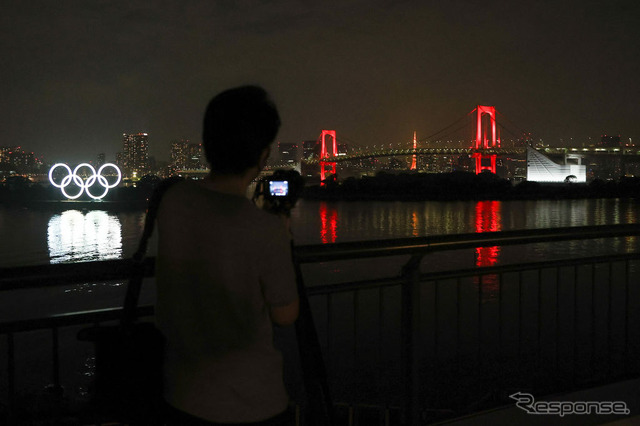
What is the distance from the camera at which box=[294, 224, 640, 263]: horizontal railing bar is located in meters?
2.27

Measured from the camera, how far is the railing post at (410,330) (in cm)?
257

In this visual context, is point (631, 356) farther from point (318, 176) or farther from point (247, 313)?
point (318, 176)

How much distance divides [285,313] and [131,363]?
18.0 inches

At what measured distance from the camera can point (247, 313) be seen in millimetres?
1452

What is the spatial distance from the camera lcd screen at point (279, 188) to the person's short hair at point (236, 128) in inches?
8.9

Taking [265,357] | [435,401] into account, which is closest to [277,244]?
[265,357]

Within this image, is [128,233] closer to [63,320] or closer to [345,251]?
[63,320]

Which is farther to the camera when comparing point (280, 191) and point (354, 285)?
point (354, 285)

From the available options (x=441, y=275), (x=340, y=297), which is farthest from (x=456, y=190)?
(x=441, y=275)

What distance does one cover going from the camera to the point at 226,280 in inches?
55.8

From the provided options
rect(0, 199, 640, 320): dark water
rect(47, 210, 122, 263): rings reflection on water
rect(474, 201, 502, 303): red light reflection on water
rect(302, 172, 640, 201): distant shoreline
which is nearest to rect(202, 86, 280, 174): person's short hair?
rect(474, 201, 502, 303): red light reflection on water

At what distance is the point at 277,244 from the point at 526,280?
9.43 meters

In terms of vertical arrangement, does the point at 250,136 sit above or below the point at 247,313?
above

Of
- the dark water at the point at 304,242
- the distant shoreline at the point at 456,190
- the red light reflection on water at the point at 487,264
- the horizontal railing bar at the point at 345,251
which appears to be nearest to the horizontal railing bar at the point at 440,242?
the horizontal railing bar at the point at 345,251
